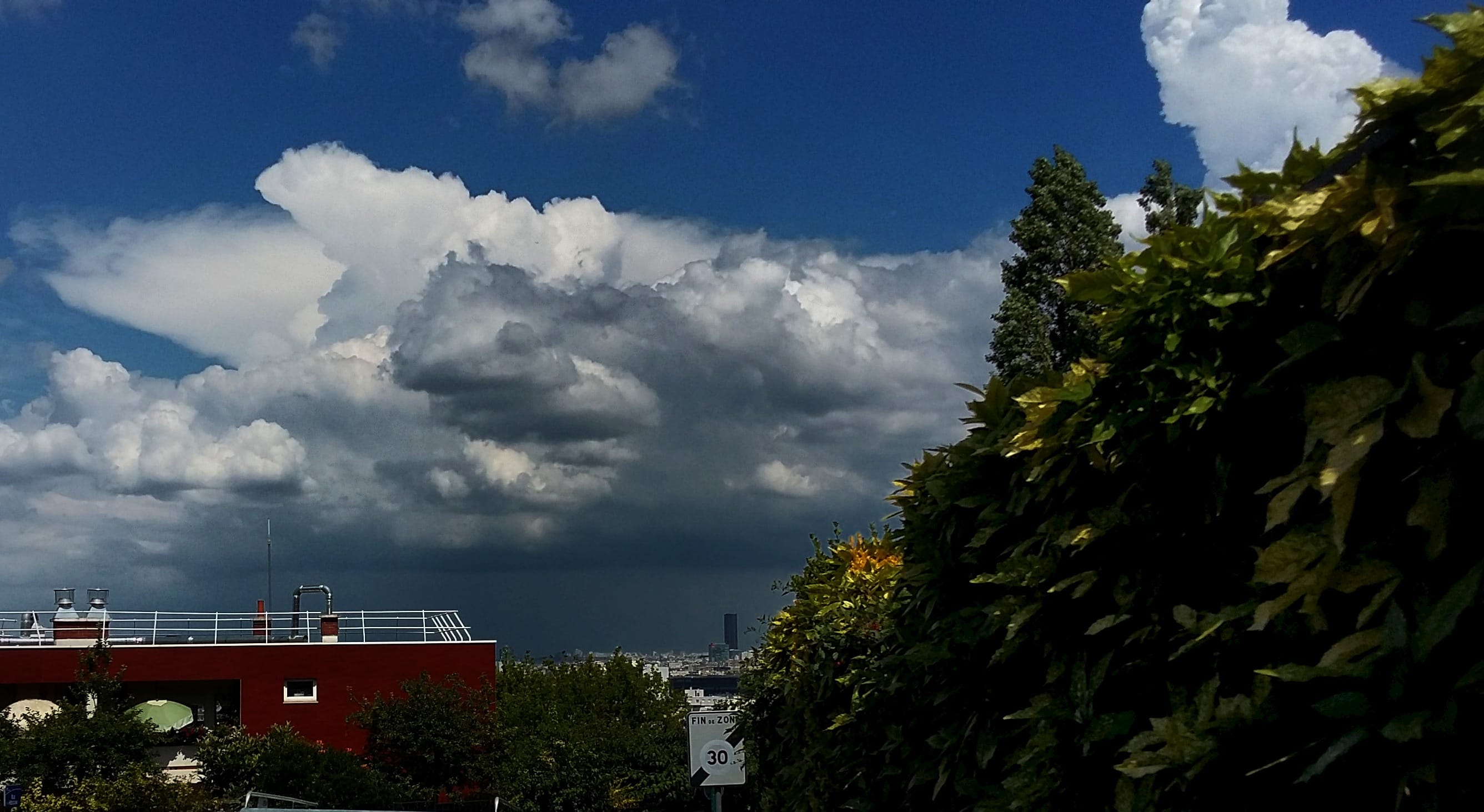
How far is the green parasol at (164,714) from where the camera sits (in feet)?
118

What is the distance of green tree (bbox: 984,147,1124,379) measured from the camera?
56.3 feet

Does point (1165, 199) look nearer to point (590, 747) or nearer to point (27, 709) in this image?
point (590, 747)

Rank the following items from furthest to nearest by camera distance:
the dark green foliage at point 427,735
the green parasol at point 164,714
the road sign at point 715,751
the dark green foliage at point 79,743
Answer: the dark green foliage at point 427,735
the green parasol at point 164,714
the dark green foliage at point 79,743
the road sign at point 715,751

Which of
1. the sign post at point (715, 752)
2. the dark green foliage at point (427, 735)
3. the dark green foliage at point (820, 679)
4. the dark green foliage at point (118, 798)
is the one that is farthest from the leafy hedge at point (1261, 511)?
the dark green foliage at point (427, 735)

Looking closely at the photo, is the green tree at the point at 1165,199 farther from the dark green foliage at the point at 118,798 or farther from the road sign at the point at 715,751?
the dark green foliage at the point at 118,798

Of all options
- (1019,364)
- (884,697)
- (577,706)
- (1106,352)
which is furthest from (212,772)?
(1106,352)

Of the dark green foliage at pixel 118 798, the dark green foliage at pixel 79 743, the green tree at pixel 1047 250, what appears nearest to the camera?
the green tree at pixel 1047 250

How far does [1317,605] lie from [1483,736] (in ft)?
1.21

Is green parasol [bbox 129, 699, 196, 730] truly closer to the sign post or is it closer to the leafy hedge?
the sign post

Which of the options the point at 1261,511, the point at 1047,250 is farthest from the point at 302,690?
the point at 1261,511

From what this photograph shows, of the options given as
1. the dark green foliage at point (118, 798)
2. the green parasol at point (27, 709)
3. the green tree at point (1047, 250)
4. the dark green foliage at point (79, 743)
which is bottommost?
the dark green foliage at point (118, 798)

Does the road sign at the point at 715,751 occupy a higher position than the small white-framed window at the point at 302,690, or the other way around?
the small white-framed window at the point at 302,690

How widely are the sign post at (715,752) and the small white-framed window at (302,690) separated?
33.0 m

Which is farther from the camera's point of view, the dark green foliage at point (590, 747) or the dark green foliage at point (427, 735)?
the dark green foliage at point (590, 747)
